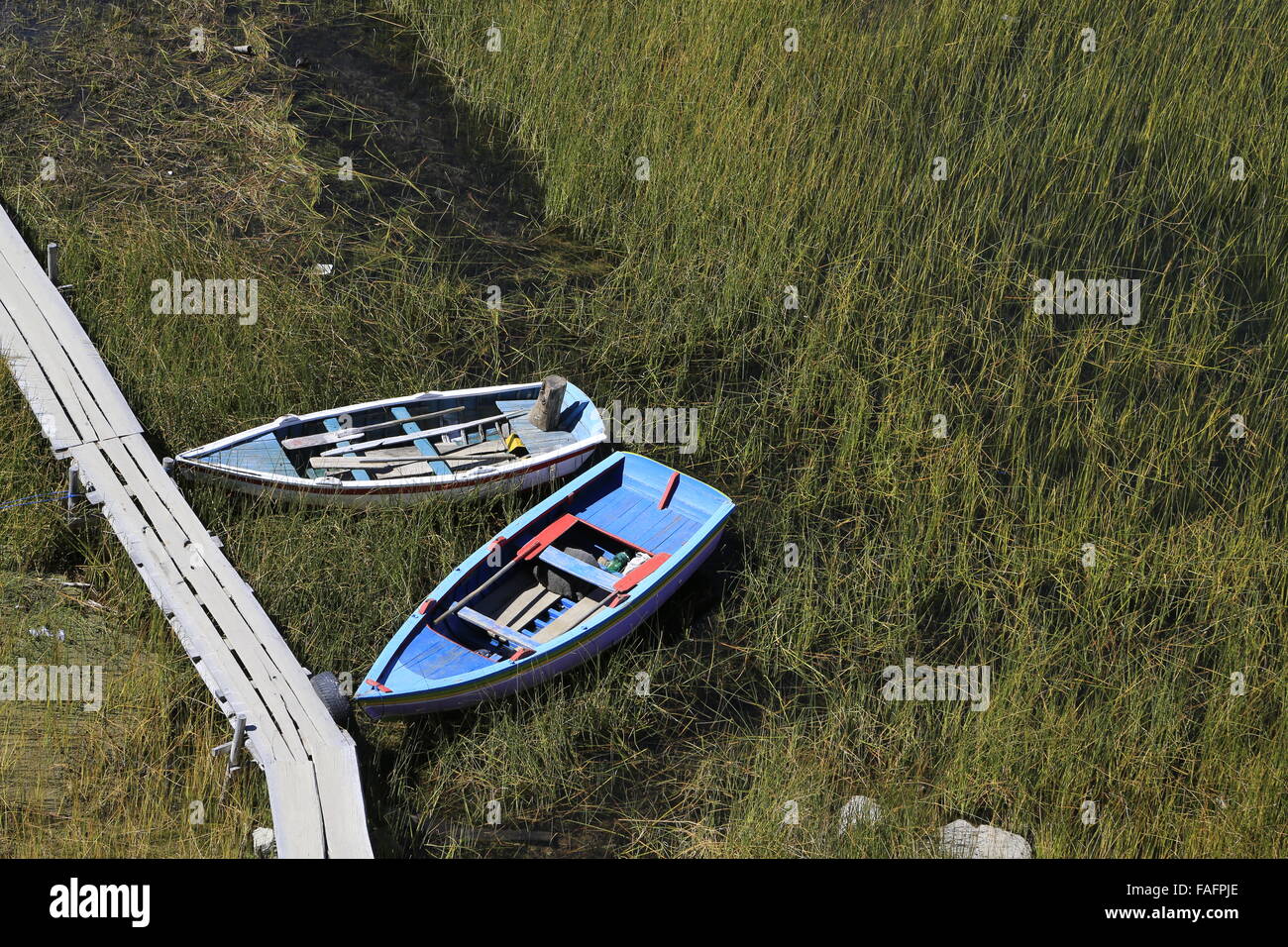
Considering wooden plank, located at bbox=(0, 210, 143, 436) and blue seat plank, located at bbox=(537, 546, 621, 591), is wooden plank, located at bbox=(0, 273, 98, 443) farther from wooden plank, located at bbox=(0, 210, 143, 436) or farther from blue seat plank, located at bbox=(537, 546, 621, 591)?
blue seat plank, located at bbox=(537, 546, 621, 591)

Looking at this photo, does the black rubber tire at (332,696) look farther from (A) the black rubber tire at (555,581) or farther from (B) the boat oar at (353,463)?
(B) the boat oar at (353,463)

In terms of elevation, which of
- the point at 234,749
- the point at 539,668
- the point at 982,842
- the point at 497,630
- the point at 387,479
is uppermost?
the point at 387,479

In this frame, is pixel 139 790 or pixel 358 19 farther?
pixel 358 19

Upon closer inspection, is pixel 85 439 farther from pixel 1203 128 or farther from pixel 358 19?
pixel 1203 128

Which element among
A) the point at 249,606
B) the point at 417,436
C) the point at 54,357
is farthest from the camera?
the point at 417,436

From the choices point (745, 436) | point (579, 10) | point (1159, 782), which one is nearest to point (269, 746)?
point (745, 436)

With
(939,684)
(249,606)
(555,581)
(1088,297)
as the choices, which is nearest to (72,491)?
(249,606)

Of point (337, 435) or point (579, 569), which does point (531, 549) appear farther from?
point (337, 435)
